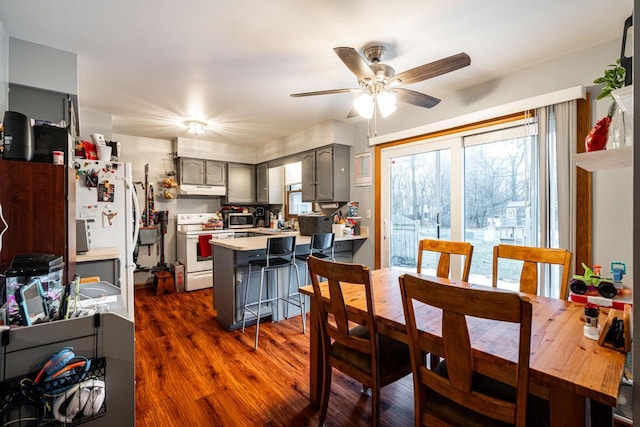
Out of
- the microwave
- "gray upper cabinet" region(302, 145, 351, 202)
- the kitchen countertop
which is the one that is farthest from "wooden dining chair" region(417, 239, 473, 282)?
the microwave

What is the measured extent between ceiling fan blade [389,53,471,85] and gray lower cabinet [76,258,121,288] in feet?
8.54

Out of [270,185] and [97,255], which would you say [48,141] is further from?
[270,185]

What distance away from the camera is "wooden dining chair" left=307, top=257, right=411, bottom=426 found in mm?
1387

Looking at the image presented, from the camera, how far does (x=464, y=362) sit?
3.42ft

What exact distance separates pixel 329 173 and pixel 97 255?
8.89 ft

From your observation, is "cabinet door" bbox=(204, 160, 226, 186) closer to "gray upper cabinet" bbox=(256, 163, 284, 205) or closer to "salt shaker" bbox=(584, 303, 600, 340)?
"gray upper cabinet" bbox=(256, 163, 284, 205)

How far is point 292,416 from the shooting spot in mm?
1771

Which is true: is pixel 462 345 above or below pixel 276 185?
below

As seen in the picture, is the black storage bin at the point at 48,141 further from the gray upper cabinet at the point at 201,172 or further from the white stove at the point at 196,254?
the gray upper cabinet at the point at 201,172

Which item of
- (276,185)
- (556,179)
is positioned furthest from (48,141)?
(276,185)

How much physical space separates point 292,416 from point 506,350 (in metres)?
1.32

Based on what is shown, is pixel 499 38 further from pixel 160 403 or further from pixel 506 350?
pixel 160 403

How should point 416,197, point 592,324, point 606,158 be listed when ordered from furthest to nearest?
point 416,197, point 606,158, point 592,324

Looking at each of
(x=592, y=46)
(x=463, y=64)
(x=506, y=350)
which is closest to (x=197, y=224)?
(x=463, y=64)
